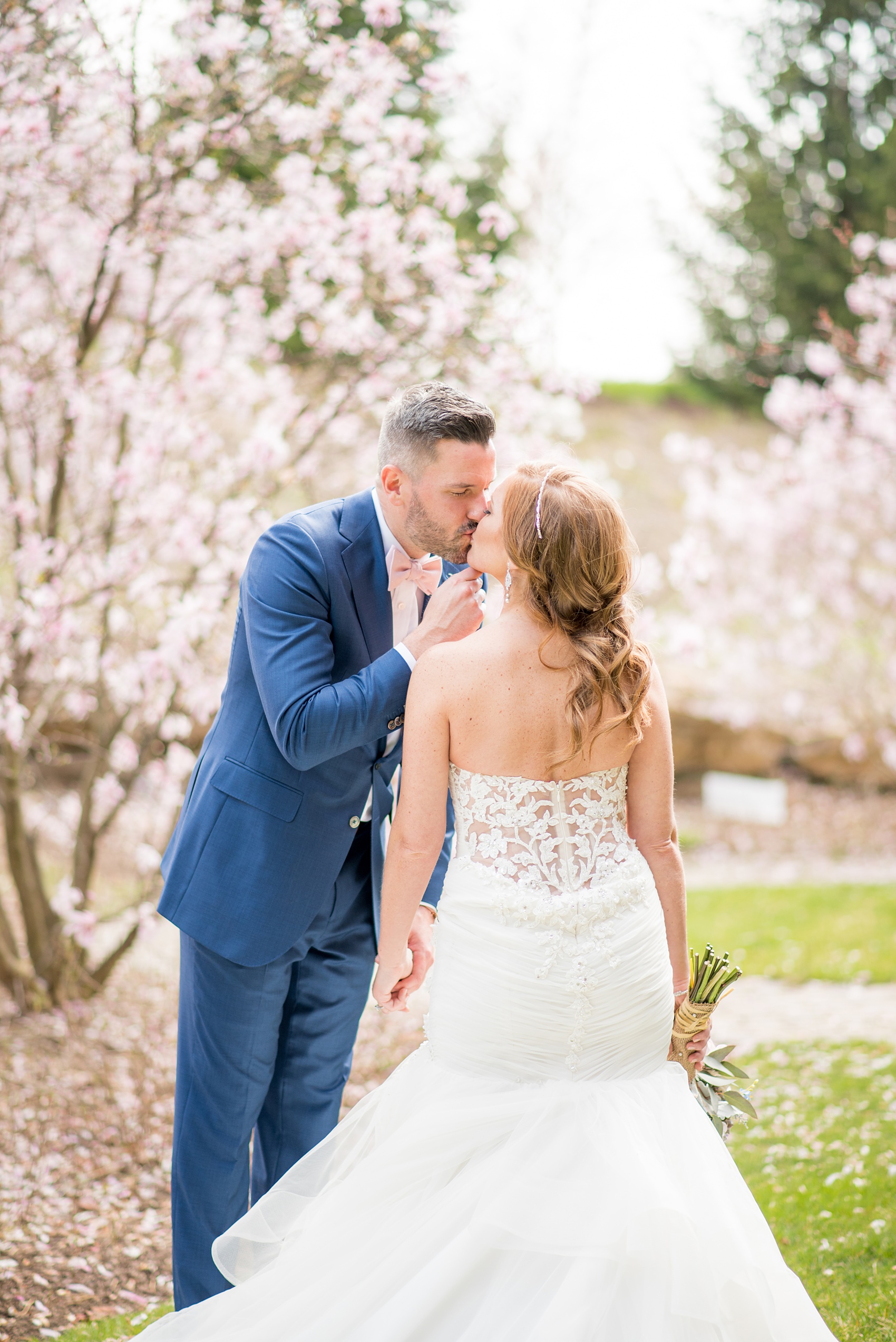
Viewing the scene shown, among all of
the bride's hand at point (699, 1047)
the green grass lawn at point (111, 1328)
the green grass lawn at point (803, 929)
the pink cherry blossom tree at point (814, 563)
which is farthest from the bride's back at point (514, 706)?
the pink cherry blossom tree at point (814, 563)

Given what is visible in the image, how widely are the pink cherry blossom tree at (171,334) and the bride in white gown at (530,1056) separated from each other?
2288mm

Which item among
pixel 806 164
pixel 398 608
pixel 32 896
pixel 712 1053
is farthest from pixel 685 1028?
pixel 806 164

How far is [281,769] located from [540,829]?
0.64 m

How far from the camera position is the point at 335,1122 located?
284 centimetres

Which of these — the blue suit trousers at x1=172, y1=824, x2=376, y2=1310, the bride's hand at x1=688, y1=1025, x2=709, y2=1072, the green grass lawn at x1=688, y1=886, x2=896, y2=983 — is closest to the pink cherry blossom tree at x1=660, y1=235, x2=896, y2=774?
the green grass lawn at x1=688, y1=886, x2=896, y2=983

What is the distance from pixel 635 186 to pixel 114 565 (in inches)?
595

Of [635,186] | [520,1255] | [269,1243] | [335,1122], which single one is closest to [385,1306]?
[520,1255]

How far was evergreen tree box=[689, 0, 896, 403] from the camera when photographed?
1480 centimetres

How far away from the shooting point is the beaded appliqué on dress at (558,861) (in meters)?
1.98

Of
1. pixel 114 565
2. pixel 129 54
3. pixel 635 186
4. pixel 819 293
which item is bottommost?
pixel 114 565

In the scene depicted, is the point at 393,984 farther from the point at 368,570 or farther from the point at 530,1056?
the point at 368,570

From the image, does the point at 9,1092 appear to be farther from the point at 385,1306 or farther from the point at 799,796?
the point at 799,796

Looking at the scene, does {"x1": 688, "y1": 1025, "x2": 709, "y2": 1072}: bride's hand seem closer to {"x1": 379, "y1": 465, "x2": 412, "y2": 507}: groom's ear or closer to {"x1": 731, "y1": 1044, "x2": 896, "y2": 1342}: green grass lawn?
{"x1": 731, "y1": 1044, "x2": 896, "y2": 1342}: green grass lawn

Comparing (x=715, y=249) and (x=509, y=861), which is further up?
(x=715, y=249)
